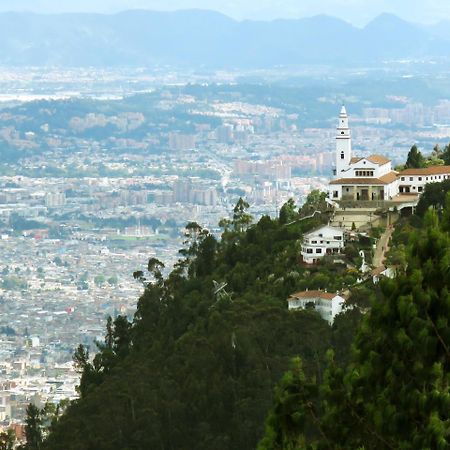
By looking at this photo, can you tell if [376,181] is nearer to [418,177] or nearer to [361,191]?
[361,191]

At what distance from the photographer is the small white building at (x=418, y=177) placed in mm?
34656

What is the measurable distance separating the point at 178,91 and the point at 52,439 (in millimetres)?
129390

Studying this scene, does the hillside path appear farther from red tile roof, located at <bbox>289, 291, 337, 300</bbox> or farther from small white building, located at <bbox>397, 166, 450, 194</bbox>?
small white building, located at <bbox>397, 166, 450, 194</bbox>

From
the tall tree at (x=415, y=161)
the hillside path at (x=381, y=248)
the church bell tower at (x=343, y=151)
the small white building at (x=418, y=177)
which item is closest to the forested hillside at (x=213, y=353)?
the hillside path at (x=381, y=248)

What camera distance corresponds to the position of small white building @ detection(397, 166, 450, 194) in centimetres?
3466

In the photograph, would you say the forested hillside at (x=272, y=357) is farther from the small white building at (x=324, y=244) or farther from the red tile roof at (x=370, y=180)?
the red tile roof at (x=370, y=180)

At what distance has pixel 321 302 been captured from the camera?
98.0 feet

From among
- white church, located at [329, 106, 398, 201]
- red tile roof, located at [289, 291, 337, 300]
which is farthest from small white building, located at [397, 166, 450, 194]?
red tile roof, located at [289, 291, 337, 300]

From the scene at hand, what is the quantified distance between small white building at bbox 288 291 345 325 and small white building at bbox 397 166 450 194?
17.0 ft

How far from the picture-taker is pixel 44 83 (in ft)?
620

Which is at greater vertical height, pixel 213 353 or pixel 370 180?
pixel 370 180

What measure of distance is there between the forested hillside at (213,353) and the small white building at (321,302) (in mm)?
243

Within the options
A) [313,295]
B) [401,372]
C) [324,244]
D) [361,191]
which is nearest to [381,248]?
[324,244]

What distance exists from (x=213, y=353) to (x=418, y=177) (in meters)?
7.23
